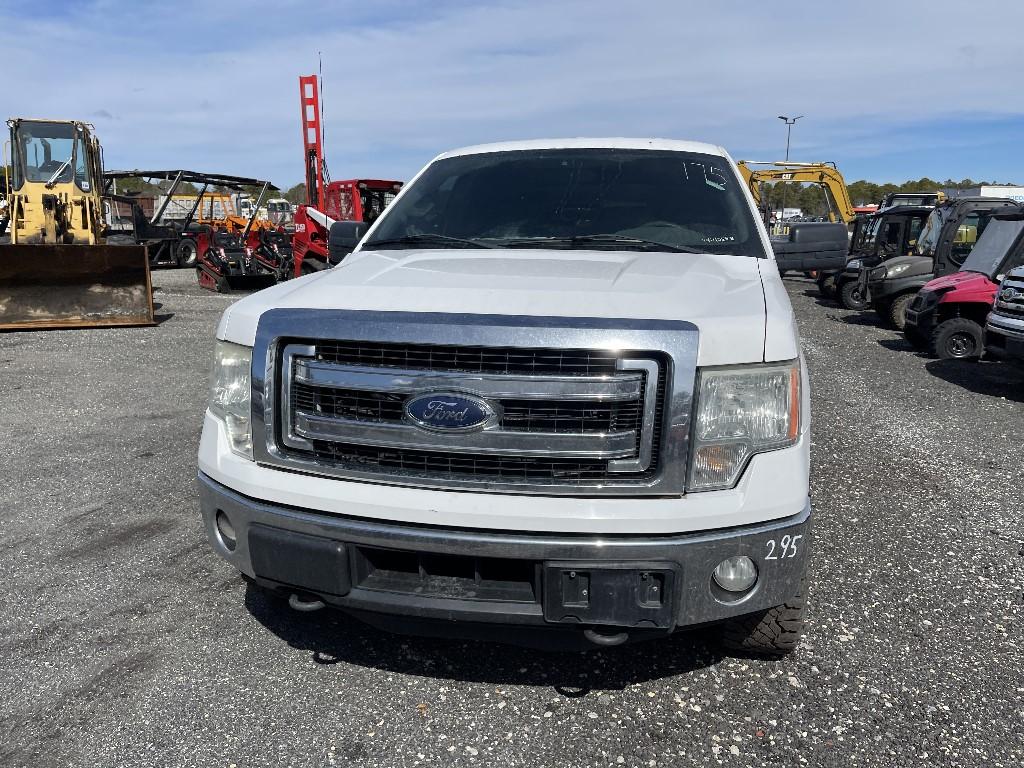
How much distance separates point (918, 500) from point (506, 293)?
11.2ft

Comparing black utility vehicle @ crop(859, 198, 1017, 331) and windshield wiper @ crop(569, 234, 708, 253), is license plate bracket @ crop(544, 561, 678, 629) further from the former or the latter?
black utility vehicle @ crop(859, 198, 1017, 331)

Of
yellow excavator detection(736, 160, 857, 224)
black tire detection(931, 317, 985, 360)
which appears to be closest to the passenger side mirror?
black tire detection(931, 317, 985, 360)

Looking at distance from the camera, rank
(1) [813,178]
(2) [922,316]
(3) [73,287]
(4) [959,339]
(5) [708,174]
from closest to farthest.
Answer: (5) [708,174] < (4) [959,339] < (2) [922,316] < (3) [73,287] < (1) [813,178]

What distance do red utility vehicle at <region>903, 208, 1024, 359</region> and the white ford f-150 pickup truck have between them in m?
8.69

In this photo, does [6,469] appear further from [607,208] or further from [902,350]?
[902,350]

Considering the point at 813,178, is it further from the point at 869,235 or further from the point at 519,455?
the point at 519,455

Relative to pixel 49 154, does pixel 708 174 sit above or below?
below

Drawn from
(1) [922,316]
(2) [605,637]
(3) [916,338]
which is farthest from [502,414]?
(3) [916,338]

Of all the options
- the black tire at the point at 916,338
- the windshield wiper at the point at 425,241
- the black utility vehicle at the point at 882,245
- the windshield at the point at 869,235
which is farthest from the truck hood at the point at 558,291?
the windshield at the point at 869,235

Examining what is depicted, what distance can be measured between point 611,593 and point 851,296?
14.5 metres

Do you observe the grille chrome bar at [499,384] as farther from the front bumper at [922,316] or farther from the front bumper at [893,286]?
the front bumper at [893,286]

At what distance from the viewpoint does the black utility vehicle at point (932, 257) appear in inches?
476

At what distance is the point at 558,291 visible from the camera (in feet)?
7.88

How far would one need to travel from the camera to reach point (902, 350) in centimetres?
1099
